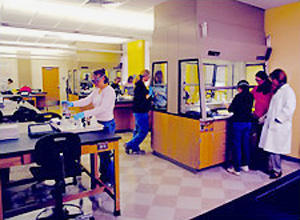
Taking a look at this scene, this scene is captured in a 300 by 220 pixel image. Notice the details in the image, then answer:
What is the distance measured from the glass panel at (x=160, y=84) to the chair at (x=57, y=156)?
8.14ft

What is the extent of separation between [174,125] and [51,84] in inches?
444

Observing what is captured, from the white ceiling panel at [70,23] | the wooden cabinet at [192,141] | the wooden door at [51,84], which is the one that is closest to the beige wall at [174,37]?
the wooden cabinet at [192,141]

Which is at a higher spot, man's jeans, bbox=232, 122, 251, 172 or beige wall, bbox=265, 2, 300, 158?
beige wall, bbox=265, 2, 300, 158

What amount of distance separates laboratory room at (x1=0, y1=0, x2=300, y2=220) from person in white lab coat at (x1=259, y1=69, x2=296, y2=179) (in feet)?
0.05

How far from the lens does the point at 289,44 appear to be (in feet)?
14.7

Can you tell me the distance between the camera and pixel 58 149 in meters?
2.23

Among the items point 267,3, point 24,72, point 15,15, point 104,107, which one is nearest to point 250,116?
point 267,3

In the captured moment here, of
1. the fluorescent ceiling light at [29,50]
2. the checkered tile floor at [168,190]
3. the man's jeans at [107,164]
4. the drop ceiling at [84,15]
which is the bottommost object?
the checkered tile floor at [168,190]

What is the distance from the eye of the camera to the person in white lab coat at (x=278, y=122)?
358 cm

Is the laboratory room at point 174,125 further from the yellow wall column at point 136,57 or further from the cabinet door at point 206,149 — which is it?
the yellow wall column at point 136,57

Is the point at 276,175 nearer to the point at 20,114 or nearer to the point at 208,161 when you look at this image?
the point at 208,161

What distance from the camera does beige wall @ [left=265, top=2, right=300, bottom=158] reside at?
4.38m

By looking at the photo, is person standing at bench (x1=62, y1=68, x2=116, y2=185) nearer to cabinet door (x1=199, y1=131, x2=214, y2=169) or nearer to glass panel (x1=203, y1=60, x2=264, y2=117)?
cabinet door (x1=199, y1=131, x2=214, y2=169)

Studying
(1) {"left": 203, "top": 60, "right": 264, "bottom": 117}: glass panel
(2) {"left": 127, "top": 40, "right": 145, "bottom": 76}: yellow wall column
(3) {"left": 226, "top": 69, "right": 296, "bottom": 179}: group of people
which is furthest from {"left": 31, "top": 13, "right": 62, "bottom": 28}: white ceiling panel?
(3) {"left": 226, "top": 69, "right": 296, "bottom": 179}: group of people
